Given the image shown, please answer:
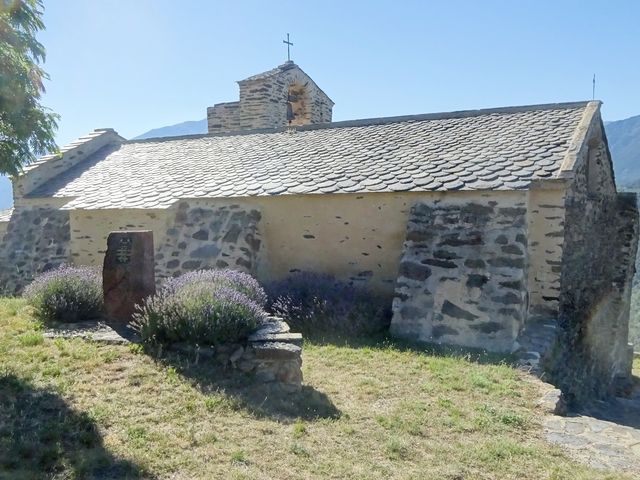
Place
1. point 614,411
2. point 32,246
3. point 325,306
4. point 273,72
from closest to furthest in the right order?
1. point 325,306
2. point 614,411
3. point 32,246
4. point 273,72

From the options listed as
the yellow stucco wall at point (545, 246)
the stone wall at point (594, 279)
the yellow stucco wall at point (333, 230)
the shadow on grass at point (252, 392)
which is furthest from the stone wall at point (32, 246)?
the stone wall at point (594, 279)

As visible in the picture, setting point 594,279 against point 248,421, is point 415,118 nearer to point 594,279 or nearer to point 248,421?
point 594,279

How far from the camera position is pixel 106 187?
1287 centimetres

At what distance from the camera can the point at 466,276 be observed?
8133mm

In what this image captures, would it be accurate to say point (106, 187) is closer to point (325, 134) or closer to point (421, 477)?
point (325, 134)

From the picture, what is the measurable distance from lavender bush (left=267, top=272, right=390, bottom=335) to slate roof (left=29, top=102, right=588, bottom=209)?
5.72ft

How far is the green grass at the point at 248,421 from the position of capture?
3.93 meters

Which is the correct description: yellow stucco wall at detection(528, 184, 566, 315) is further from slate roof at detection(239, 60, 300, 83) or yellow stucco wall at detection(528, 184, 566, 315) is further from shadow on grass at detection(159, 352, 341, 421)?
slate roof at detection(239, 60, 300, 83)

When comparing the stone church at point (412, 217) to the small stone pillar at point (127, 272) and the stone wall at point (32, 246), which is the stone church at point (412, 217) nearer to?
the stone wall at point (32, 246)

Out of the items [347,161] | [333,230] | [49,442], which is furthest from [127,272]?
[347,161]

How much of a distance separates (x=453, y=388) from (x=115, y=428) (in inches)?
140

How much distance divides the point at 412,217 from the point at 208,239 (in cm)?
405

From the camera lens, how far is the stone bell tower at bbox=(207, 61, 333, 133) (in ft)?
52.0

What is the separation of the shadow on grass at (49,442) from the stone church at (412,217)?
346 centimetres
